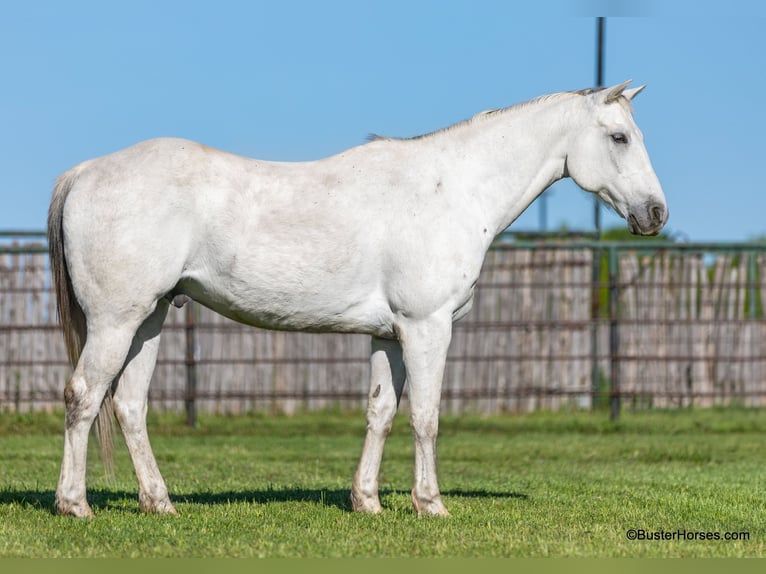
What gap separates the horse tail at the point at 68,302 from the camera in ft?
20.8

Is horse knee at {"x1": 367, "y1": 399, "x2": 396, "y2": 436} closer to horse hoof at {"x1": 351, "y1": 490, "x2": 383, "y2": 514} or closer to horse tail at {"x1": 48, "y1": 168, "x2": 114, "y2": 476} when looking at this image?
horse hoof at {"x1": 351, "y1": 490, "x2": 383, "y2": 514}

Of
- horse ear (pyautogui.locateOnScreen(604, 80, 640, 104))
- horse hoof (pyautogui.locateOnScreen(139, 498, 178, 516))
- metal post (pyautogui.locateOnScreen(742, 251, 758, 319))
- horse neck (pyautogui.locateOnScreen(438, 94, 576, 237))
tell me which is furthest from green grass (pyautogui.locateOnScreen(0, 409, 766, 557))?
horse ear (pyautogui.locateOnScreen(604, 80, 640, 104))

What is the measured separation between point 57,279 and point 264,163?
135 centimetres

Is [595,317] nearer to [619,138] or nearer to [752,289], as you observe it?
[752,289]

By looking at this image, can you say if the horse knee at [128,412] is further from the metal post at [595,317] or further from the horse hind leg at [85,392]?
the metal post at [595,317]

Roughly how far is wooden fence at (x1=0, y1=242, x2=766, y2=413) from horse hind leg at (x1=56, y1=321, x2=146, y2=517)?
25.9 ft

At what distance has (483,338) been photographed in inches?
582

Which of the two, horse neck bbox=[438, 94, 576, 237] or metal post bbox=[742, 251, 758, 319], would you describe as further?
metal post bbox=[742, 251, 758, 319]

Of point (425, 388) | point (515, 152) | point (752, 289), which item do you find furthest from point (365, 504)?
point (752, 289)

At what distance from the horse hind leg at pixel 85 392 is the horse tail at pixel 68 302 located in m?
0.32

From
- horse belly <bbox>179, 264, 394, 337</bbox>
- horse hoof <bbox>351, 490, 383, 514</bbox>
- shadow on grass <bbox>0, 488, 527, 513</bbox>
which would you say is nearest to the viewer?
horse belly <bbox>179, 264, 394, 337</bbox>

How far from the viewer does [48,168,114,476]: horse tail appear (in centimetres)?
635

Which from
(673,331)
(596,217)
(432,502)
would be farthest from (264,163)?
(596,217)

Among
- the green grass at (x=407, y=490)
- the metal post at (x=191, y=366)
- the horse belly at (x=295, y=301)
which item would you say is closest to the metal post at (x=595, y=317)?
the green grass at (x=407, y=490)
